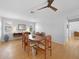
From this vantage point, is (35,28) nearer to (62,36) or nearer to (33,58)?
(62,36)

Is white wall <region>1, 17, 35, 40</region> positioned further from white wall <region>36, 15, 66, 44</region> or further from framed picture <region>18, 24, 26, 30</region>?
white wall <region>36, 15, 66, 44</region>

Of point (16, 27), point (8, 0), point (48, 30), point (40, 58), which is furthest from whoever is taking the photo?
point (16, 27)

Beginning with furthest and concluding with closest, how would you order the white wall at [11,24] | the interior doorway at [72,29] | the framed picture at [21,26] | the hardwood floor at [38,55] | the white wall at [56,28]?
the framed picture at [21,26], the white wall at [11,24], the white wall at [56,28], the interior doorway at [72,29], the hardwood floor at [38,55]

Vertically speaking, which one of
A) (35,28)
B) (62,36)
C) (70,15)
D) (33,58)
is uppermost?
(70,15)

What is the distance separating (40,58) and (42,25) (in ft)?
16.4

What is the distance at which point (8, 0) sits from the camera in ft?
9.37

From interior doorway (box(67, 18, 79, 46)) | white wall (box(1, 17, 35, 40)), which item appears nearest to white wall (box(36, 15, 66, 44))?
interior doorway (box(67, 18, 79, 46))

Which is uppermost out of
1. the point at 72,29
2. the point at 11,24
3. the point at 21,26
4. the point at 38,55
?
the point at 11,24

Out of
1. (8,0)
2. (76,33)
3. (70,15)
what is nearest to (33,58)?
(8,0)

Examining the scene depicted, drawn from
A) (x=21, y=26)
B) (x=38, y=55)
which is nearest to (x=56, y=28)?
(x=38, y=55)

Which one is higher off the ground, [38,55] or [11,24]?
[11,24]

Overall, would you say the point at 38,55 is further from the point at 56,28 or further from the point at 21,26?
the point at 21,26

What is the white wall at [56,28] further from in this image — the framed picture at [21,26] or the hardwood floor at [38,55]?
the framed picture at [21,26]

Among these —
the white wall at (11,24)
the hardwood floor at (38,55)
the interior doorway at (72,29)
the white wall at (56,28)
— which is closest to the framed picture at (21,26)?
the white wall at (11,24)
